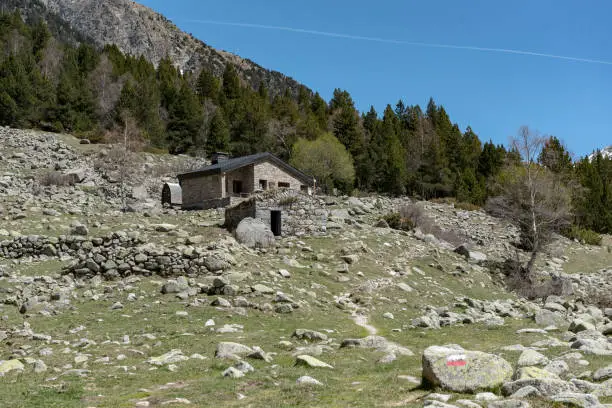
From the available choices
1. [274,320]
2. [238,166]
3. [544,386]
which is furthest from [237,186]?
[544,386]

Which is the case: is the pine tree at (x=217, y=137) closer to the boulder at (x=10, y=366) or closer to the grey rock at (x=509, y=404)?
the boulder at (x=10, y=366)

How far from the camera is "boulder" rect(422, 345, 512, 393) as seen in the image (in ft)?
21.8

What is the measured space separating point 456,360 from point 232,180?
112 feet

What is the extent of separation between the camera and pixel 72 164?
154 feet

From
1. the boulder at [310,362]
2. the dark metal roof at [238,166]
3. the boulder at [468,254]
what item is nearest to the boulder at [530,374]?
the boulder at [310,362]

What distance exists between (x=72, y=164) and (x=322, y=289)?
120 ft

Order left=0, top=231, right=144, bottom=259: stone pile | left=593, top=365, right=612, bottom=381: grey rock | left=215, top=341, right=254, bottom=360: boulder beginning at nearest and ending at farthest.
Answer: left=593, top=365, right=612, bottom=381: grey rock → left=215, top=341, right=254, bottom=360: boulder → left=0, top=231, right=144, bottom=259: stone pile

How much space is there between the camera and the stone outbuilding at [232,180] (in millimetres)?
38906

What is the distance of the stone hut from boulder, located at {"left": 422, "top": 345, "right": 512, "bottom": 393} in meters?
37.0

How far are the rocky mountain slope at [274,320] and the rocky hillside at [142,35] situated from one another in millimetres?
137131

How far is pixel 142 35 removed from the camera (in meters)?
170

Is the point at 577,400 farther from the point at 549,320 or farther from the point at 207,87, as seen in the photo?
the point at 207,87

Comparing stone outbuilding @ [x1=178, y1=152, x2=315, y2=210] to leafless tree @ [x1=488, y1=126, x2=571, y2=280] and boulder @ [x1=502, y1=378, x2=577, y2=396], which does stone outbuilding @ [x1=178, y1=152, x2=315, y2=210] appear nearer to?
leafless tree @ [x1=488, y1=126, x2=571, y2=280]

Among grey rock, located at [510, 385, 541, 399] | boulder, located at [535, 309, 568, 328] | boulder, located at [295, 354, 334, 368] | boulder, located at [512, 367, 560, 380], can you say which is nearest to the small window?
boulder, located at [535, 309, 568, 328]
